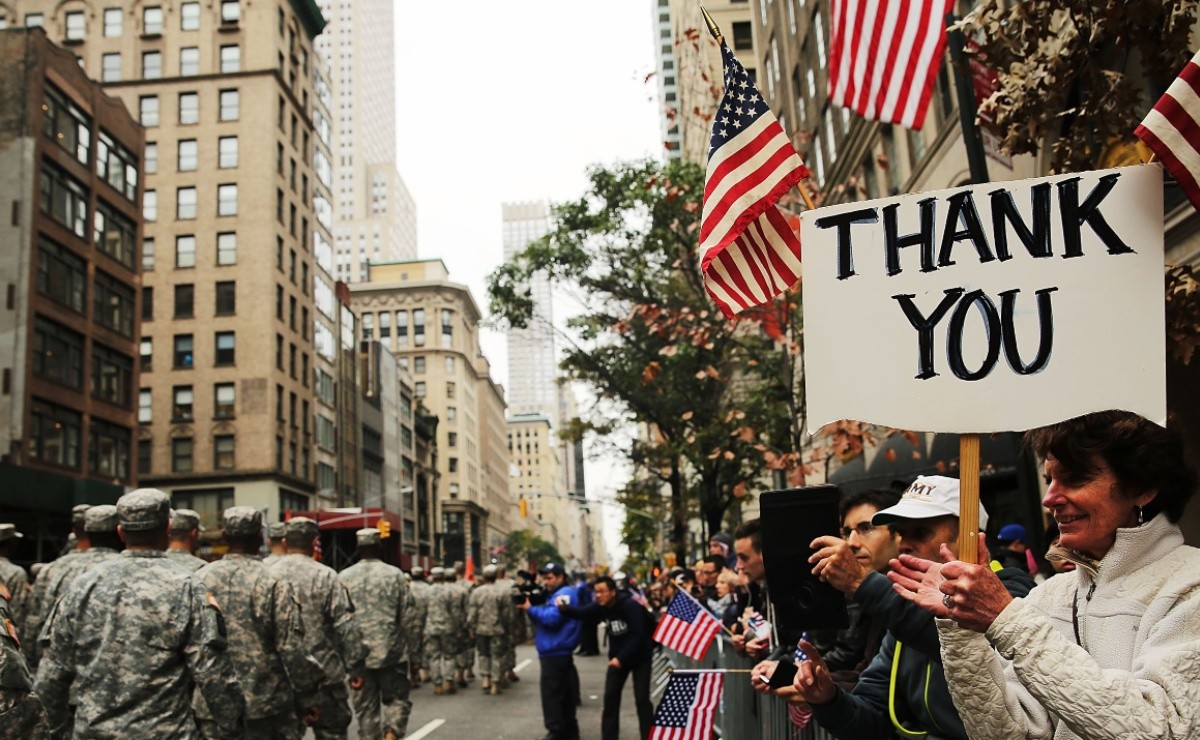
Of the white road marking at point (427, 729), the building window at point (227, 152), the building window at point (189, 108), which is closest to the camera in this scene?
the white road marking at point (427, 729)

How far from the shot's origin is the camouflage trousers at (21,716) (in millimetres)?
4234

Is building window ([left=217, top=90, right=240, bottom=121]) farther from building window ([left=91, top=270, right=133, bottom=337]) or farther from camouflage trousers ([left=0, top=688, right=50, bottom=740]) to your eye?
camouflage trousers ([left=0, top=688, right=50, bottom=740])

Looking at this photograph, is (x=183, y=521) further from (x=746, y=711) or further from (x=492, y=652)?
(x=492, y=652)

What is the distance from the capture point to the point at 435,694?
65.1 feet

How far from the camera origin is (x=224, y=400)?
5853 cm

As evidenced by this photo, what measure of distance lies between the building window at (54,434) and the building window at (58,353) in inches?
39.2

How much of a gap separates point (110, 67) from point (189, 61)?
4376mm

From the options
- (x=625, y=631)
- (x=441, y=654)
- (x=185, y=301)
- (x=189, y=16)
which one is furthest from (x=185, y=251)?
(x=625, y=631)

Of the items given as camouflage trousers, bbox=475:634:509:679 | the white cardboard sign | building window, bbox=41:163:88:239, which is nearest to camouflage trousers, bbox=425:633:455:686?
camouflage trousers, bbox=475:634:509:679

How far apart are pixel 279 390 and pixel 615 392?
3507cm

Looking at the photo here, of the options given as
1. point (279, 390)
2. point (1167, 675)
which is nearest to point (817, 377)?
point (1167, 675)

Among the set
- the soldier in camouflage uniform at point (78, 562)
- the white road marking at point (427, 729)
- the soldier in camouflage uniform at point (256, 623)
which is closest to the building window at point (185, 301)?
the white road marking at point (427, 729)

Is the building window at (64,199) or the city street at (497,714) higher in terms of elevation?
the building window at (64,199)

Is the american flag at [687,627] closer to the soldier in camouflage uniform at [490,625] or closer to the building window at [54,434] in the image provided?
the soldier in camouflage uniform at [490,625]
